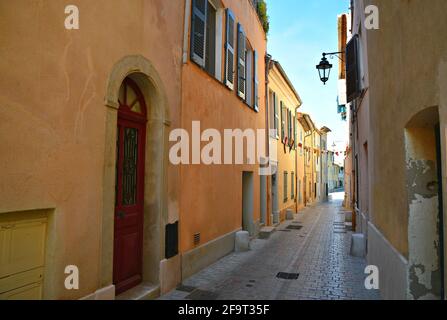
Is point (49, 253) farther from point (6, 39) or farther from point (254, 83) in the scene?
point (254, 83)

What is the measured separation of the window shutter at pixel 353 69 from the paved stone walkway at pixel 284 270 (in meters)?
4.18

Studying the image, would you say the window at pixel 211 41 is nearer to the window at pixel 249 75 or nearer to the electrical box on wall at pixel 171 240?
the window at pixel 249 75

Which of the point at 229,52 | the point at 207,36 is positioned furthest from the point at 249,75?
the point at 207,36

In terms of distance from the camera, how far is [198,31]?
6.61 meters

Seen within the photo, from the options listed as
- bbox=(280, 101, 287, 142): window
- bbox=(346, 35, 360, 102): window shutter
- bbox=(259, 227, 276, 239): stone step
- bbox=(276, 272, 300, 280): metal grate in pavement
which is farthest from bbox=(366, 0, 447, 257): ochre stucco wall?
bbox=(280, 101, 287, 142): window

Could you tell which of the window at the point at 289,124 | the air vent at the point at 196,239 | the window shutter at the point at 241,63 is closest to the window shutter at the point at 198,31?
the window shutter at the point at 241,63

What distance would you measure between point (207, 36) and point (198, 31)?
1.31 metres

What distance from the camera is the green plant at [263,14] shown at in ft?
41.3

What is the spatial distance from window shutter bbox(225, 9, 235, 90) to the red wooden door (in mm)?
3713

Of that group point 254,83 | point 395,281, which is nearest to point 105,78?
point 395,281

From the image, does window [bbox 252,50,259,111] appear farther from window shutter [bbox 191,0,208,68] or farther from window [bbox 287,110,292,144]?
window [bbox 287,110,292,144]

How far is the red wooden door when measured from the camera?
4754mm

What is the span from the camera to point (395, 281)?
3902mm

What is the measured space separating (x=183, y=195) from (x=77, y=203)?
2652 millimetres
